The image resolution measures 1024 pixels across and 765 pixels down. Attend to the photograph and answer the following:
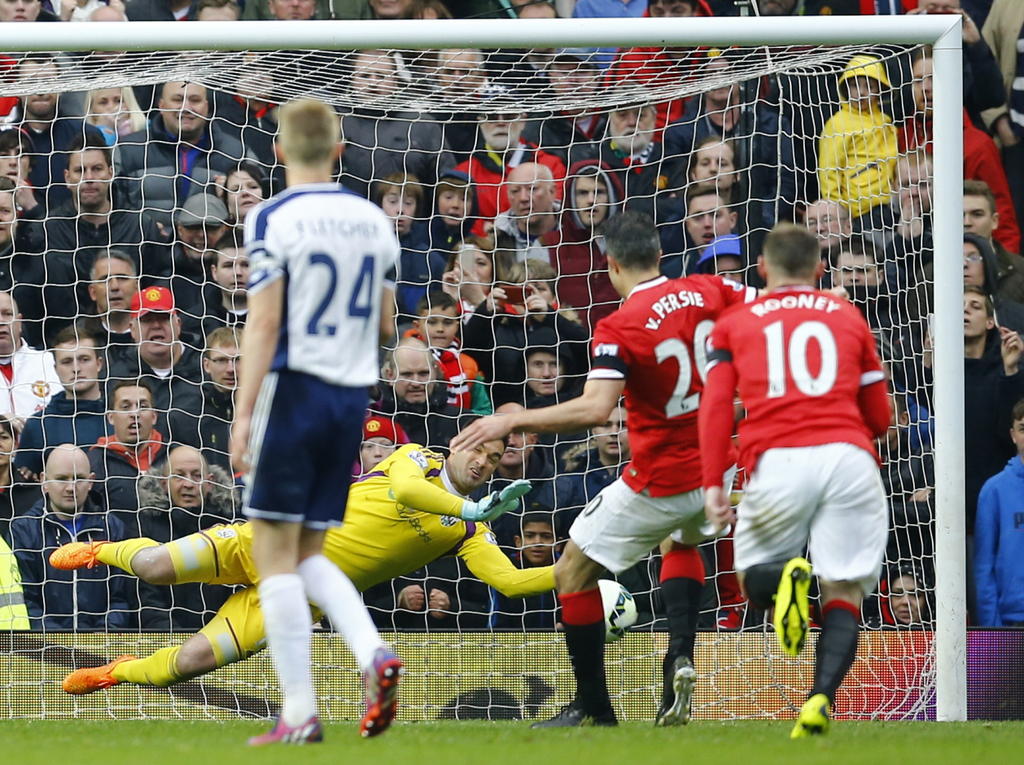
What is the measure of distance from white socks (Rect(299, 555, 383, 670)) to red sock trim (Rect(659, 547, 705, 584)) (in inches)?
74.6

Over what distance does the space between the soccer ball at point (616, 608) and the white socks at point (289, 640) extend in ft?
8.51

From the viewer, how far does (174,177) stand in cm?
885

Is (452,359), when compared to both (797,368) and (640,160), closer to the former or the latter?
(640,160)

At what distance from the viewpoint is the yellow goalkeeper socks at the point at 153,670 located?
7086 mm

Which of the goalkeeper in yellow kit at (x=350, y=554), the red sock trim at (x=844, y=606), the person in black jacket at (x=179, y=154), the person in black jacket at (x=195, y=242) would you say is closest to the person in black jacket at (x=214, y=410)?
the person in black jacket at (x=195, y=242)

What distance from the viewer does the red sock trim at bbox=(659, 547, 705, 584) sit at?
6297 millimetres

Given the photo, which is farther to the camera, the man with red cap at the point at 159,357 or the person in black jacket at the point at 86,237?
the person in black jacket at the point at 86,237

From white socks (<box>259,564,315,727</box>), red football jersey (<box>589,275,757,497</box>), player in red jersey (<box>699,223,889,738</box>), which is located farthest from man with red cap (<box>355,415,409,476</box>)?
white socks (<box>259,564,315,727</box>)

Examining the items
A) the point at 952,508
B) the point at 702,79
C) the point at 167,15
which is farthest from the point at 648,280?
the point at 167,15

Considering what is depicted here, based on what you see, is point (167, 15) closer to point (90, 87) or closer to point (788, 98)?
→ point (90, 87)

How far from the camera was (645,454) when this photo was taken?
604 cm

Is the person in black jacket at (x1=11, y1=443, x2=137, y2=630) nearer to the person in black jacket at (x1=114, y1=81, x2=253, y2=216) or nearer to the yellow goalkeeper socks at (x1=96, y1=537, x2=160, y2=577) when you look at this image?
the yellow goalkeeper socks at (x1=96, y1=537, x2=160, y2=577)

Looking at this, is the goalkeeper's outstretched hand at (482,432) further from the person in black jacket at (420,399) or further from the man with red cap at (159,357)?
the man with red cap at (159,357)

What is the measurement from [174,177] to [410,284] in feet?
4.99
